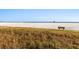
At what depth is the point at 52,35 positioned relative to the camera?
129 cm

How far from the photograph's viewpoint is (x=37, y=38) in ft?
4.20

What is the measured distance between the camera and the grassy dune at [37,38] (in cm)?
126

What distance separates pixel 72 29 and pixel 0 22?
2.00ft

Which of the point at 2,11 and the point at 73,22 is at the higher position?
the point at 2,11

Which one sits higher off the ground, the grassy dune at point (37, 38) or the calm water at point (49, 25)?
the calm water at point (49, 25)

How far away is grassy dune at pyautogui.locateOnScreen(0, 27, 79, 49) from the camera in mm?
1264

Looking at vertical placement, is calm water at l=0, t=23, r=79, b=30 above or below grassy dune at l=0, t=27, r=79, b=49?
above
